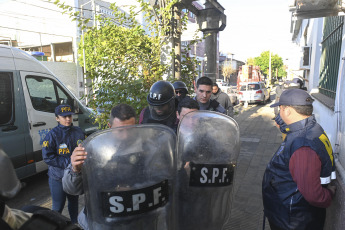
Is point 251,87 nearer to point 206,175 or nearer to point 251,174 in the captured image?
point 251,174

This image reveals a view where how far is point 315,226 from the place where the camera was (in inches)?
76.8

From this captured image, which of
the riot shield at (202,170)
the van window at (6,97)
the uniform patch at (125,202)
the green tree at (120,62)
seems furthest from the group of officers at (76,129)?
the van window at (6,97)

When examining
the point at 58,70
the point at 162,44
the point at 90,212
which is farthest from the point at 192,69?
the point at 58,70

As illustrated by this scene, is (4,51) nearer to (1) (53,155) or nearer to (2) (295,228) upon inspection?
(1) (53,155)

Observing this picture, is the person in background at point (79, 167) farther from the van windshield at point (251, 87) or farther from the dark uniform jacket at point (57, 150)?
the van windshield at point (251, 87)

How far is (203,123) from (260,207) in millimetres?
2698

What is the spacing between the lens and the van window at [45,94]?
438 cm

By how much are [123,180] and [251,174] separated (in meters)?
4.27

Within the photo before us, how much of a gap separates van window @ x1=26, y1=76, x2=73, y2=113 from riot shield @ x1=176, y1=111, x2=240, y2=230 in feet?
12.2

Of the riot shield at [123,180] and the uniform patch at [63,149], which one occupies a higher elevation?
the riot shield at [123,180]

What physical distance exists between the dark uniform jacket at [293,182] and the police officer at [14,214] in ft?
5.17

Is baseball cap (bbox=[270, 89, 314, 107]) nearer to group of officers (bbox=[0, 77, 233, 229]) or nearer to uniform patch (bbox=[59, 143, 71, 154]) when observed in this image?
group of officers (bbox=[0, 77, 233, 229])

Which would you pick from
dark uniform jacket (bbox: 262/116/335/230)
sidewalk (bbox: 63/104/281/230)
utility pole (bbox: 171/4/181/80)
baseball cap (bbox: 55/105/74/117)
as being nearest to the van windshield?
sidewalk (bbox: 63/104/281/230)

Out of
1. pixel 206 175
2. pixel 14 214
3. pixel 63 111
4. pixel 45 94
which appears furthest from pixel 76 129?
pixel 14 214
